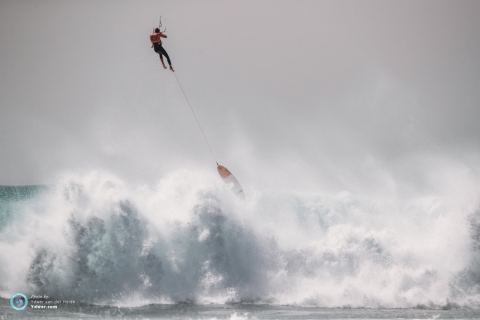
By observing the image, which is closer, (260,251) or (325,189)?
(260,251)

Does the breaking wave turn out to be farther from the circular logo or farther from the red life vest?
the red life vest

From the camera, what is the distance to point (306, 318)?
18.2 ft

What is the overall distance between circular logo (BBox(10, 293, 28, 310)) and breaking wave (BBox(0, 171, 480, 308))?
9.2 inches

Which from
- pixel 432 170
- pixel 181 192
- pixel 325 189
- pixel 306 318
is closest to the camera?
pixel 306 318

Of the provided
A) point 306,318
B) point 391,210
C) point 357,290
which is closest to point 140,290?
point 306,318

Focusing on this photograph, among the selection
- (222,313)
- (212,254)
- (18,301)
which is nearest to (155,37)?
(212,254)

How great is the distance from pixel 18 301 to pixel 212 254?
9.30 ft

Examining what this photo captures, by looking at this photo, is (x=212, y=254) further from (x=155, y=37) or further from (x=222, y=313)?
(x=155, y=37)

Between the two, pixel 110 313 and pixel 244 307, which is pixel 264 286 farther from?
pixel 110 313

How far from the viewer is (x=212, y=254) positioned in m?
6.86

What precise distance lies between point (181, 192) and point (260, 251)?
1816mm

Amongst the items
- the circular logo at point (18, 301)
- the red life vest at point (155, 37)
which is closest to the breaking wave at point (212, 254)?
the circular logo at point (18, 301)

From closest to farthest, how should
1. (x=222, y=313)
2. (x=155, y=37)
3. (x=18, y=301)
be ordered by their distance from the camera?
(x=155, y=37) → (x=222, y=313) → (x=18, y=301)

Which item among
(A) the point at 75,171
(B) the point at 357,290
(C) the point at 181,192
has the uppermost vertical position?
(A) the point at 75,171
